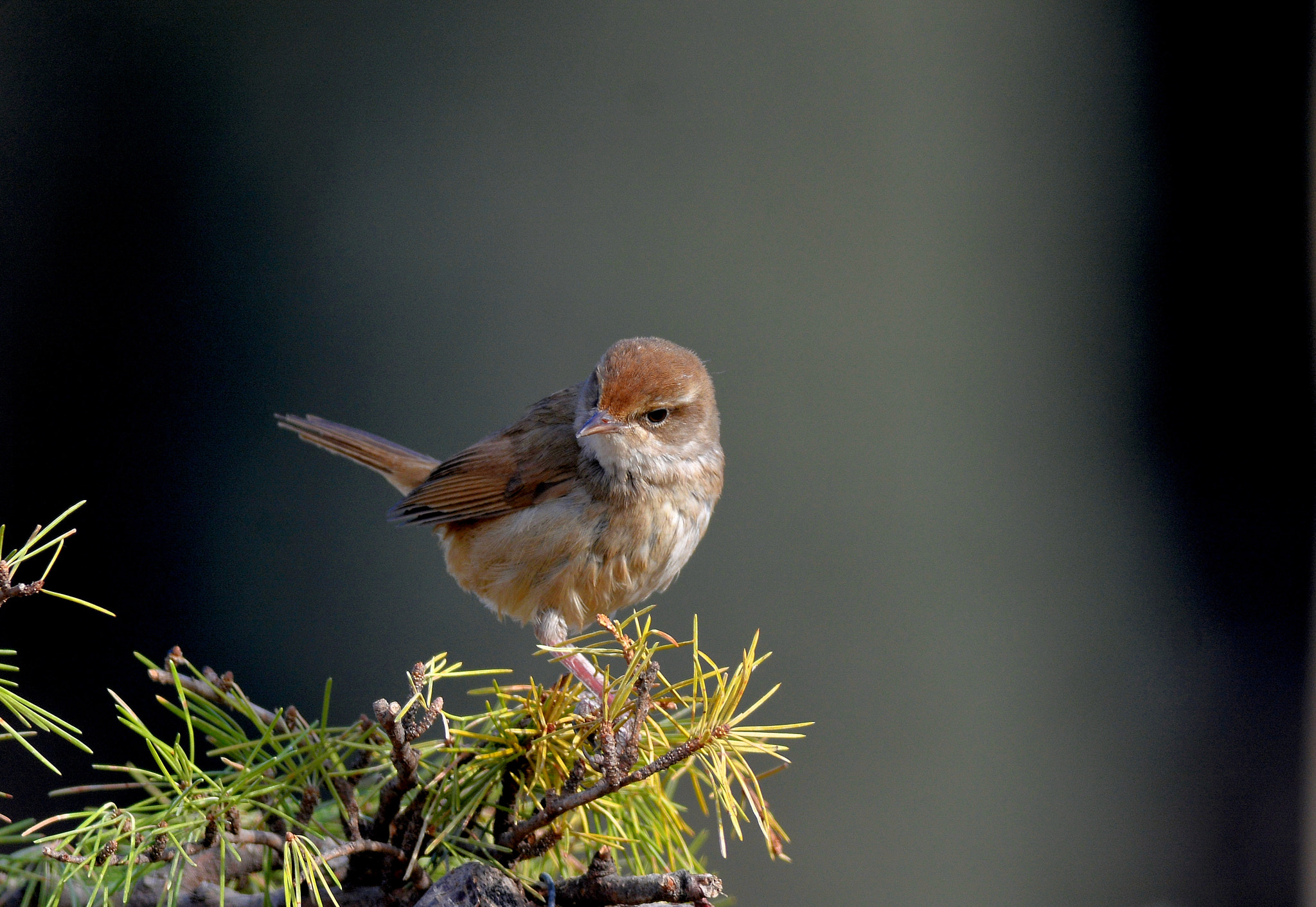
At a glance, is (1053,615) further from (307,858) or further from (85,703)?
(85,703)

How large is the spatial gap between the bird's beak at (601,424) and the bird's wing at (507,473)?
0.26m

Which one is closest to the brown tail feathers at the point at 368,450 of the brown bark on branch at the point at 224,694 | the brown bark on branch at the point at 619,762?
the brown bark on branch at the point at 224,694

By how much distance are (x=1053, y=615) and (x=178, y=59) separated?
4.26 metres

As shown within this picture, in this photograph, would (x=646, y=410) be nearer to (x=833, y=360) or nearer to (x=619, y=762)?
(x=619, y=762)

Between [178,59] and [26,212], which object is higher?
[178,59]

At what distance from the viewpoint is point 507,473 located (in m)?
2.49

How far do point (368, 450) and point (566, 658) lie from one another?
166 cm

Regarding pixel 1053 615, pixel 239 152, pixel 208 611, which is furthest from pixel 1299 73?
pixel 208 611

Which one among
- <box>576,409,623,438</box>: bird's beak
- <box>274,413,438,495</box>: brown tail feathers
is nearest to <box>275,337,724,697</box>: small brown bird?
<box>576,409,623,438</box>: bird's beak

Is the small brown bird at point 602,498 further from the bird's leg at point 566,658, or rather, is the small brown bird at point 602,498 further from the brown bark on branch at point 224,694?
the brown bark on branch at point 224,694

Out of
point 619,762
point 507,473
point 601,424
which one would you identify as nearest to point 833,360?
point 507,473

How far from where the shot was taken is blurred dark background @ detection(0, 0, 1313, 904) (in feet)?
11.9

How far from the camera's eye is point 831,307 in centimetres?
401

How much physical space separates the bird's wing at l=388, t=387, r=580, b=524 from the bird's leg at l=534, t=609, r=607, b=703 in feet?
1.01
